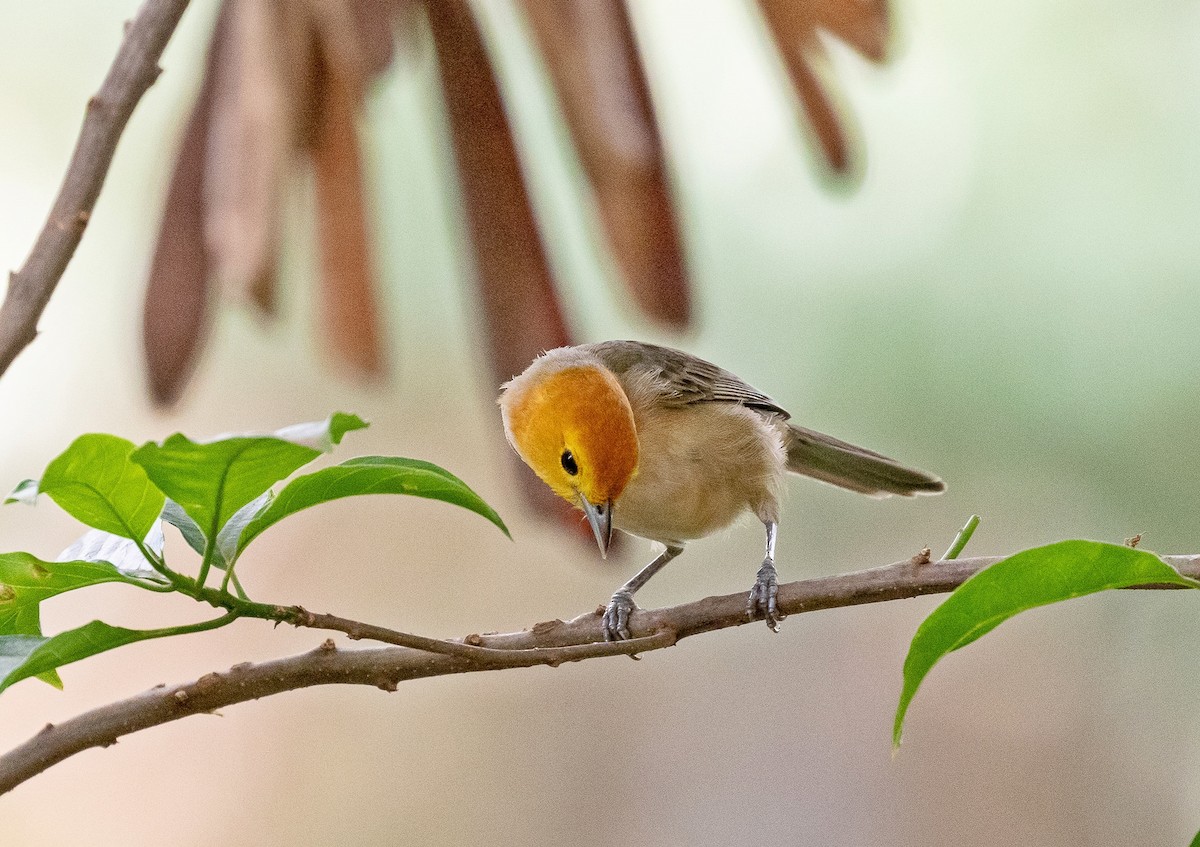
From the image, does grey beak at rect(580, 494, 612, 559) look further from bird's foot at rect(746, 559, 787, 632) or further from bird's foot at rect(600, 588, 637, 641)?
bird's foot at rect(746, 559, 787, 632)

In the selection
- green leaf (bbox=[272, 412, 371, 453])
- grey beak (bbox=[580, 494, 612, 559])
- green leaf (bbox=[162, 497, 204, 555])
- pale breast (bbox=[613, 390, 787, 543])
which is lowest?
green leaf (bbox=[162, 497, 204, 555])

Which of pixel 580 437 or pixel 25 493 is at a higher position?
pixel 580 437

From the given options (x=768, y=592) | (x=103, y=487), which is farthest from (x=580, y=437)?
(x=103, y=487)

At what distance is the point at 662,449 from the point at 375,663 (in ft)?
2.70

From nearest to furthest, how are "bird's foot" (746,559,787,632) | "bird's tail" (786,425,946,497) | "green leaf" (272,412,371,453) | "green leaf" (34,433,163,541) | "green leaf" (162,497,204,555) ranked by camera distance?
"green leaf" (272,412,371,453), "green leaf" (34,433,163,541), "green leaf" (162,497,204,555), "bird's foot" (746,559,787,632), "bird's tail" (786,425,946,497)

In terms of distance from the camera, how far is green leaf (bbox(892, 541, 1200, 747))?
2.05ft

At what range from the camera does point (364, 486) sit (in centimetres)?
71

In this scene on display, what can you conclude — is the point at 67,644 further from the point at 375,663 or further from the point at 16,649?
the point at 375,663

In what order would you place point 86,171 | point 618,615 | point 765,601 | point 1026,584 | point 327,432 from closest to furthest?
1. point 327,432
2. point 1026,584
3. point 86,171
4. point 765,601
5. point 618,615

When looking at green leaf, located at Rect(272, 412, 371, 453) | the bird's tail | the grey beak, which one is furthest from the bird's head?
green leaf, located at Rect(272, 412, 371, 453)

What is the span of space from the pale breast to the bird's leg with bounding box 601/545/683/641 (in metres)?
0.07

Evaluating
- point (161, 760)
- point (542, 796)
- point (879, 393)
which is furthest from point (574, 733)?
point (879, 393)

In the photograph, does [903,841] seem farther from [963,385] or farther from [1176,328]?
[1176,328]

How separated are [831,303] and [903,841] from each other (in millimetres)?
1143
